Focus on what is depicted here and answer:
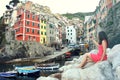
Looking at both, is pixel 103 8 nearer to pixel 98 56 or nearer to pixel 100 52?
pixel 98 56

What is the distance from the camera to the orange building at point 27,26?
9156 centimetres

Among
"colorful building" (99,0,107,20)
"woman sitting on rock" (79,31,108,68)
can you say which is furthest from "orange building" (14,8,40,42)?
"woman sitting on rock" (79,31,108,68)

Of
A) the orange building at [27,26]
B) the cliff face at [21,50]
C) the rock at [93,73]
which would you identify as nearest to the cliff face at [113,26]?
the cliff face at [21,50]

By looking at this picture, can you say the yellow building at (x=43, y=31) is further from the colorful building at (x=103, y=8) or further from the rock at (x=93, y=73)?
the rock at (x=93, y=73)

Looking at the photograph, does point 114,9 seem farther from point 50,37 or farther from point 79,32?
point 79,32

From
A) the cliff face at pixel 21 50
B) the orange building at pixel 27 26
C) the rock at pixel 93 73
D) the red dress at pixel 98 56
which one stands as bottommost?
the cliff face at pixel 21 50

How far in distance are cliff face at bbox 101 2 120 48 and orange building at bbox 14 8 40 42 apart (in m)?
30.0

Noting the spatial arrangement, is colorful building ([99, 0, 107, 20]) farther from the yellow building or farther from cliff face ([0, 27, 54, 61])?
the yellow building

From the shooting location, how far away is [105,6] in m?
87.9

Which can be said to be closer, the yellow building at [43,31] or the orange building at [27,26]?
the orange building at [27,26]

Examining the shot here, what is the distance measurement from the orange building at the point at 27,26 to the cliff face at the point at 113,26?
98.3 feet

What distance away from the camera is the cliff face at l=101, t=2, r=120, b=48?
216 ft

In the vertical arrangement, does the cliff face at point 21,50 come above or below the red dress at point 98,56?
below

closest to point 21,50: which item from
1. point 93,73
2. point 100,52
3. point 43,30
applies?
point 43,30
